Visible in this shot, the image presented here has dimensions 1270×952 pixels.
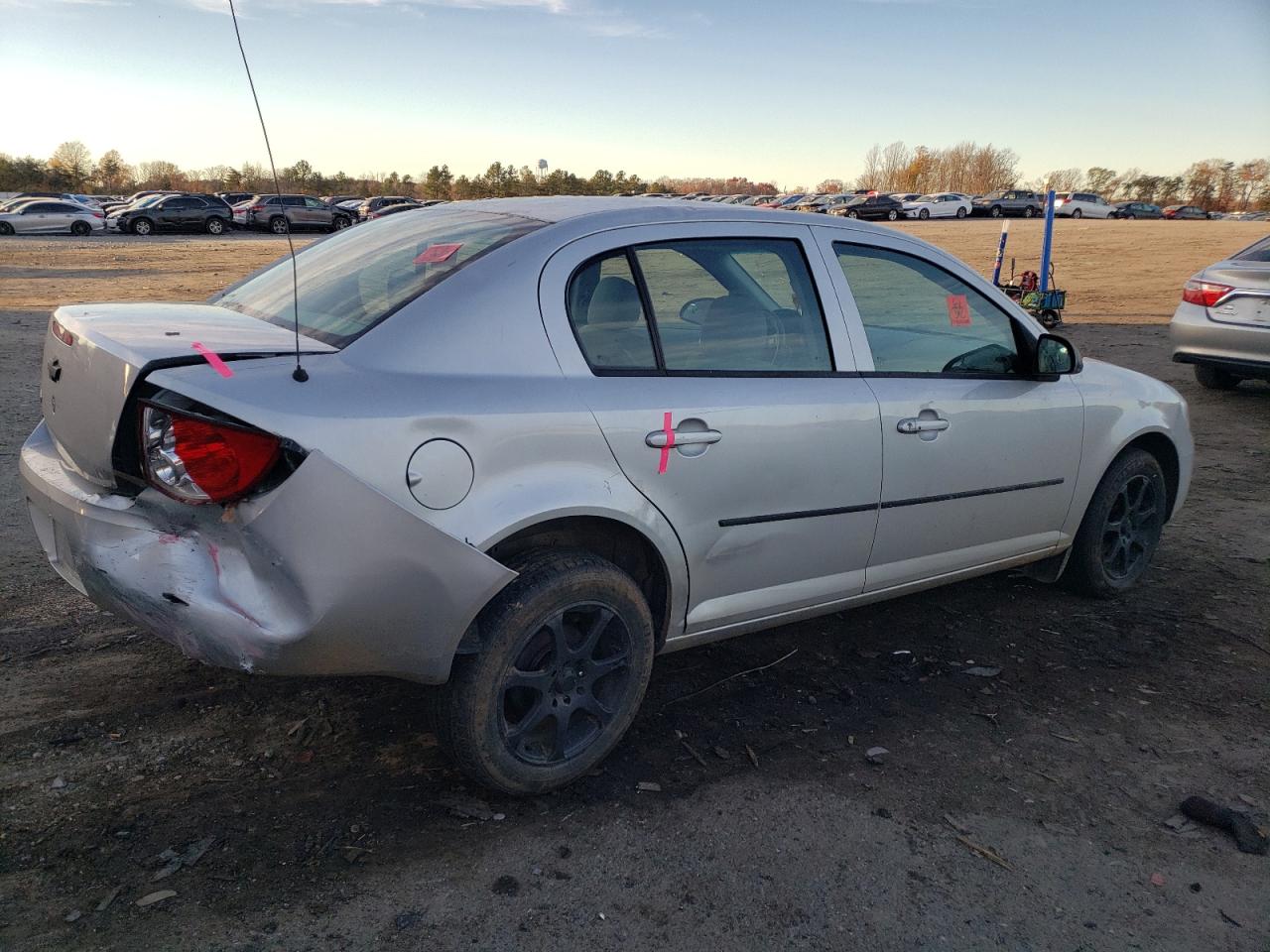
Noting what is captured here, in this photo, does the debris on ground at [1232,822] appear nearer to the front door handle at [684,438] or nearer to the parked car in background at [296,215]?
the front door handle at [684,438]

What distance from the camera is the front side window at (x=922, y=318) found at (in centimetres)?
369

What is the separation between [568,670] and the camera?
3.00m

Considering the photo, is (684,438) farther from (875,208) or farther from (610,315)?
(875,208)

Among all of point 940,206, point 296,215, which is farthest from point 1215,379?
point 940,206

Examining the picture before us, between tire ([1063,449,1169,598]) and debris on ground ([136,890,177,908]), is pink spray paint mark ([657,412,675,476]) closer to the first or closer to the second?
debris on ground ([136,890,177,908])

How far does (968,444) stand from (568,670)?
1.82 metres

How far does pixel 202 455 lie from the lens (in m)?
2.46

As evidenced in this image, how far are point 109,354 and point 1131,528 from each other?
4379 millimetres

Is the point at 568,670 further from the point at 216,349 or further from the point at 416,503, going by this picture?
the point at 216,349

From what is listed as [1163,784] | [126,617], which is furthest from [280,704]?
[1163,784]

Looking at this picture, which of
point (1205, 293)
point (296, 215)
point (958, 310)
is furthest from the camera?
point (296, 215)

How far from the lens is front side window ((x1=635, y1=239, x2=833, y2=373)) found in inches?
126

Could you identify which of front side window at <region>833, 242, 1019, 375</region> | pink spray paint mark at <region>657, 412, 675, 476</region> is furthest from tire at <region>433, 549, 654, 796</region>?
front side window at <region>833, 242, 1019, 375</region>

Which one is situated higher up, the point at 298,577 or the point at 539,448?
the point at 539,448
